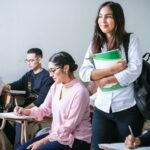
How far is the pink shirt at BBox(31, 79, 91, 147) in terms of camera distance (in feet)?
8.60

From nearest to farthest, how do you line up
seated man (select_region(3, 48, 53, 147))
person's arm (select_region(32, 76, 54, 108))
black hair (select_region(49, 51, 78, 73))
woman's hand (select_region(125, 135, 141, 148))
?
woman's hand (select_region(125, 135, 141, 148)) → black hair (select_region(49, 51, 78, 73)) → person's arm (select_region(32, 76, 54, 108)) → seated man (select_region(3, 48, 53, 147))

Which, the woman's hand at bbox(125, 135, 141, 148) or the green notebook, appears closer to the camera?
the woman's hand at bbox(125, 135, 141, 148)

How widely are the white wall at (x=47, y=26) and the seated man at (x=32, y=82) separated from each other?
248 millimetres

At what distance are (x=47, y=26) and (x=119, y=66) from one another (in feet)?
9.05

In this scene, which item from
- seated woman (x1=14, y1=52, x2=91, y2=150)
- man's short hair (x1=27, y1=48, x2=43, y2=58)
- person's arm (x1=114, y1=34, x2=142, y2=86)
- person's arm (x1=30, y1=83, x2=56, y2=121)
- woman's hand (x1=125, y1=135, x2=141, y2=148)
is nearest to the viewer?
woman's hand (x1=125, y1=135, x2=141, y2=148)

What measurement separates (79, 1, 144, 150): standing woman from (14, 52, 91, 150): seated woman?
0.44m

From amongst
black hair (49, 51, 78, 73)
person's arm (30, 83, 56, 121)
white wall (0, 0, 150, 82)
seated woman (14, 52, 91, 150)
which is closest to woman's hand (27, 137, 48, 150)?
seated woman (14, 52, 91, 150)

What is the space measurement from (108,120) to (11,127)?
8.08ft

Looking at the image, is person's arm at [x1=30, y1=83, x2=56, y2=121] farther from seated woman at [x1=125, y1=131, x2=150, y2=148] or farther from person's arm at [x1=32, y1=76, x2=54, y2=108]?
seated woman at [x1=125, y1=131, x2=150, y2=148]

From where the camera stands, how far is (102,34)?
2229mm

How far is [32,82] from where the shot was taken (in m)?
4.32

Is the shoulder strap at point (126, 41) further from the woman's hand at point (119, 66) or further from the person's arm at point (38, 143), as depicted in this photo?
the person's arm at point (38, 143)

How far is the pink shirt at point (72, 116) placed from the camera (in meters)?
2.62

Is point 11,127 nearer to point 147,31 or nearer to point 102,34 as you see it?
point 147,31
